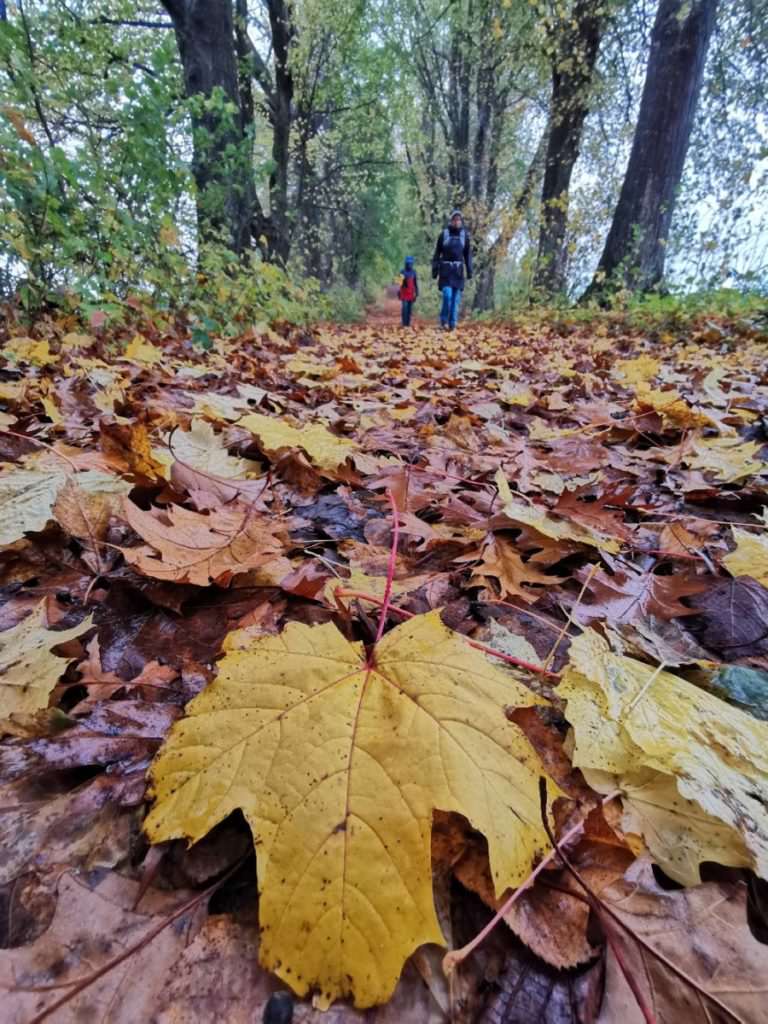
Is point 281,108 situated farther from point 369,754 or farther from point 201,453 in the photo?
point 369,754

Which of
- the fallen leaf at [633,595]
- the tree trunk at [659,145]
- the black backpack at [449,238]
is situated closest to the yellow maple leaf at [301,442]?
the fallen leaf at [633,595]

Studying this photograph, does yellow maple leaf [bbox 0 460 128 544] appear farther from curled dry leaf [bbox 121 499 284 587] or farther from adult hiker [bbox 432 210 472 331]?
adult hiker [bbox 432 210 472 331]

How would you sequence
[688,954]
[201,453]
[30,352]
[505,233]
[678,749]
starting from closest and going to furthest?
1. [688,954]
2. [678,749]
3. [201,453]
4. [30,352]
5. [505,233]

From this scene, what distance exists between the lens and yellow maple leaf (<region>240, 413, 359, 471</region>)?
1.52 m

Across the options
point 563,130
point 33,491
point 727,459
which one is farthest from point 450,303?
point 33,491

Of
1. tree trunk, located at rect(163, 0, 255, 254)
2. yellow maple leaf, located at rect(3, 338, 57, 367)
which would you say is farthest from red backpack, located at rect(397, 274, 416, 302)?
yellow maple leaf, located at rect(3, 338, 57, 367)

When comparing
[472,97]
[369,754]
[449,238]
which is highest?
[472,97]

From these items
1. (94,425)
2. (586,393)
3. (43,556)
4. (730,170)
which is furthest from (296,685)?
(730,170)

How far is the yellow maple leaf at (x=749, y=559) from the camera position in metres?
1.04

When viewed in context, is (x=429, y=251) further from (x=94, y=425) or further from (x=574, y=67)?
(x=94, y=425)

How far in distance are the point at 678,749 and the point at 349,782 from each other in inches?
15.0

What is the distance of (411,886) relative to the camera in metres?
0.45

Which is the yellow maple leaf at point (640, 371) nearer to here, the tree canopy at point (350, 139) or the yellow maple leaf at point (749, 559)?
the yellow maple leaf at point (749, 559)

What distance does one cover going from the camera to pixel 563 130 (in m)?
10.6
